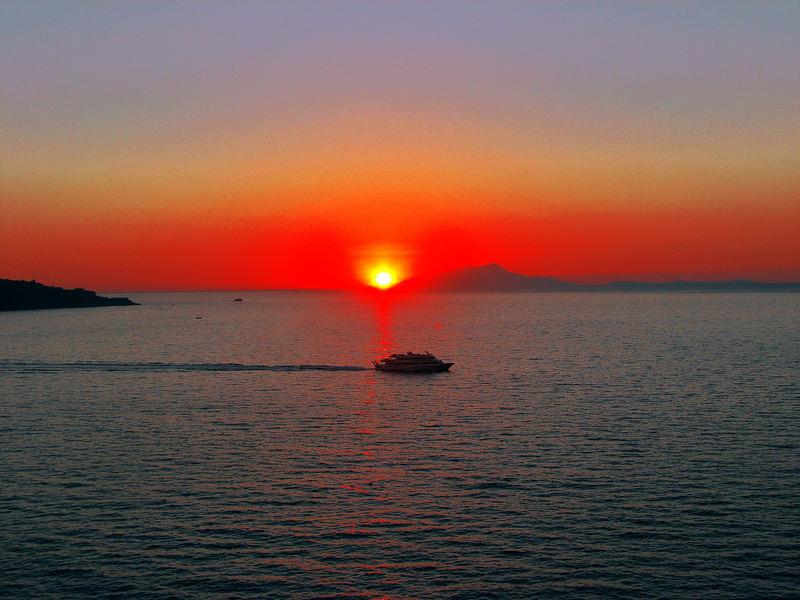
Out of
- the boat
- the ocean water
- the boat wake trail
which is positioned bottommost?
the ocean water

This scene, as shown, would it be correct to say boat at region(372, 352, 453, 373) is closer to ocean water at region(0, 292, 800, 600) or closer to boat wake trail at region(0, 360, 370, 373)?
boat wake trail at region(0, 360, 370, 373)

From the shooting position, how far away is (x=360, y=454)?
199 feet

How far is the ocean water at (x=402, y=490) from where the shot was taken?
119 feet

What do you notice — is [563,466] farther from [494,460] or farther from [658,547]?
[658,547]

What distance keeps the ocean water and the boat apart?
20052 millimetres

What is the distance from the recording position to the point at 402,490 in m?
50.2

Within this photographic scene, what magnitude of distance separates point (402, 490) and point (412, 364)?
7232 centimetres

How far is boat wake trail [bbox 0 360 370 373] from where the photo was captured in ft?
406

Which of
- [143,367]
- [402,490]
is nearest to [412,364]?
[143,367]

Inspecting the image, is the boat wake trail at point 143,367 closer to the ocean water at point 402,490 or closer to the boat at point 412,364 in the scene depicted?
the boat at point 412,364

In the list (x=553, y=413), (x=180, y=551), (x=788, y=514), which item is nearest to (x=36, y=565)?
(x=180, y=551)

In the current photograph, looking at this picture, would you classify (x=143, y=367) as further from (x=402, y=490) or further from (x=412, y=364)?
(x=402, y=490)

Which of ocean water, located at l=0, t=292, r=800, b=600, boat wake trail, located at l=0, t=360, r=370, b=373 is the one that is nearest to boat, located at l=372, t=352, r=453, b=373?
boat wake trail, located at l=0, t=360, r=370, b=373

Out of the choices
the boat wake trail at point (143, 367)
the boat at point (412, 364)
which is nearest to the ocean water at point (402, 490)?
the boat at point (412, 364)
